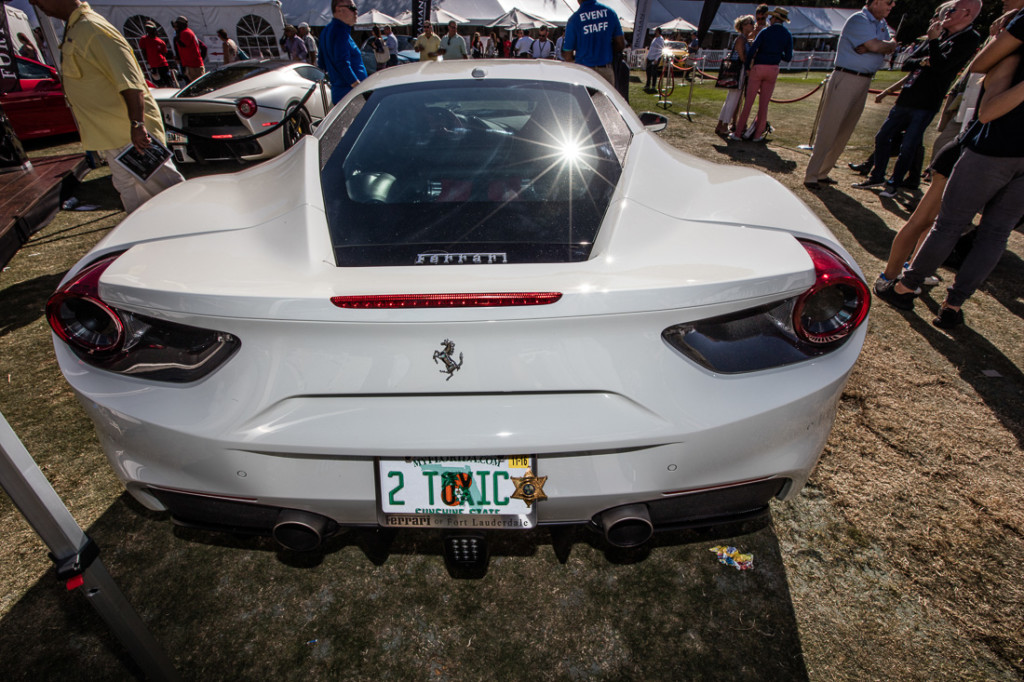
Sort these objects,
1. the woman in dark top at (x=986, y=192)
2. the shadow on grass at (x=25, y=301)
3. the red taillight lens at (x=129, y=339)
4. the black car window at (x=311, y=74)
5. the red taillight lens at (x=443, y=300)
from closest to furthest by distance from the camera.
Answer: the red taillight lens at (x=443, y=300) < the red taillight lens at (x=129, y=339) < the woman in dark top at (x=986, y=192) < the shadow on grass at (x=25, y=301) < the black car window at (x=311, y=74)

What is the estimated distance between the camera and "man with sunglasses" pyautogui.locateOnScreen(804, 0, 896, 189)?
5422 millimetres

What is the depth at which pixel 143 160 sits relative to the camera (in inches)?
139

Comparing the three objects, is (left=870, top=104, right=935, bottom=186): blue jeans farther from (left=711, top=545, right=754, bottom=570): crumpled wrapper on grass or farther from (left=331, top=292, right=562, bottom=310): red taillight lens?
(left=331, top=292, right=562, bottom=310): red taillight lens

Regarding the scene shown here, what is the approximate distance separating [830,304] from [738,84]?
27.9 ft

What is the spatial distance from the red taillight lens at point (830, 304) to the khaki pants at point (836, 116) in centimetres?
558

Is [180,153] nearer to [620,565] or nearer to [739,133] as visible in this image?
[620,565]

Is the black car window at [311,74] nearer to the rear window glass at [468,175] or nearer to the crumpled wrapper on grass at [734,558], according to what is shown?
the rear window glass at [468,175]

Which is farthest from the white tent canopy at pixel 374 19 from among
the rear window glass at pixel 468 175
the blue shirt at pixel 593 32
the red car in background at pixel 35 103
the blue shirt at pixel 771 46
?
the rear window glass at pixel 468 175

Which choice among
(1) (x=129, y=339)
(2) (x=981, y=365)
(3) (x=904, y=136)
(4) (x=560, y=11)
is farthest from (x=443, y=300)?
(4) (x=560, y=11)

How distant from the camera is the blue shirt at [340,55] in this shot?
5.61m

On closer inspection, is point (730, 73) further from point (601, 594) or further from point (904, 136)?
point (601, 594)

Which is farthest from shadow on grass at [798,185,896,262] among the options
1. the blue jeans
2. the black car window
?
the black car window

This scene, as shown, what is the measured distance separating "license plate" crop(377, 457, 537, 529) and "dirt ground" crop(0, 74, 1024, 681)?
31cm

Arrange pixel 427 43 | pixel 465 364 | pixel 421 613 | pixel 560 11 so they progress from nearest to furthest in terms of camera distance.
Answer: pixel 465 364, pixel 421 613, pixel 427 43, pixel 560 11
